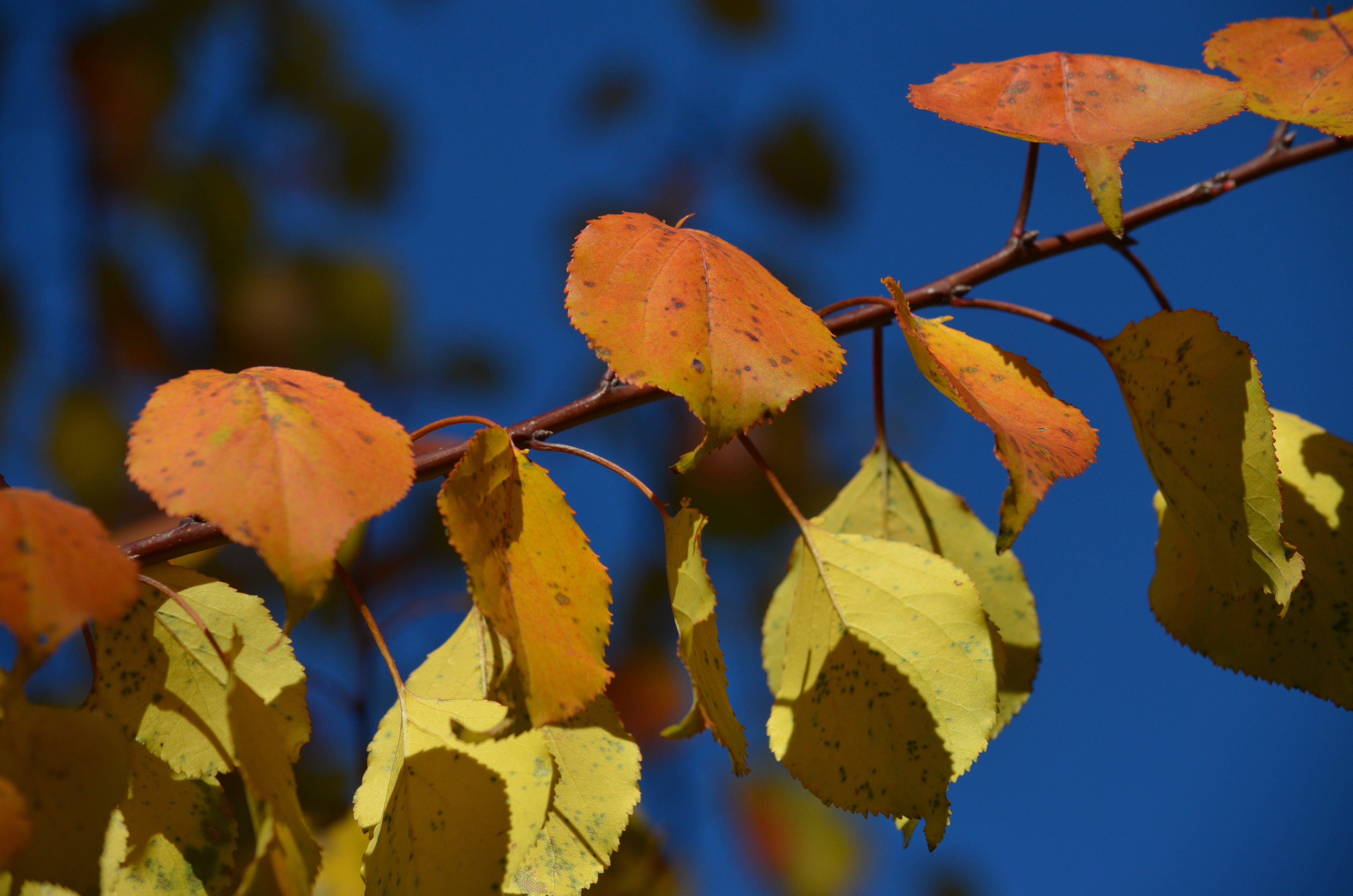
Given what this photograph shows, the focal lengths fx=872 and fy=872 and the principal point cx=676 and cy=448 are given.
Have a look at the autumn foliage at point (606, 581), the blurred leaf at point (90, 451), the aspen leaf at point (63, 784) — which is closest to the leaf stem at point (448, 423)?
the autumn foliage at point (606, 581)

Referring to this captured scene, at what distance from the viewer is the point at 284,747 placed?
0.41 meters

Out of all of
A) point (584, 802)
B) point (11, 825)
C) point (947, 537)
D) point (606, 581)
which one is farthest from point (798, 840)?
point (11, 825)

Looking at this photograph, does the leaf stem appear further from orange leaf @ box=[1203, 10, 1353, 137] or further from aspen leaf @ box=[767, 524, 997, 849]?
orange leaf @ box=[1203, 10, 1353, 137]

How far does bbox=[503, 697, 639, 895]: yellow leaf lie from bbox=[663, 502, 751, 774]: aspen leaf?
83 mm

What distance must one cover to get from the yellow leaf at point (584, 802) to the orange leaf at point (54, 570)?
212 millimetres

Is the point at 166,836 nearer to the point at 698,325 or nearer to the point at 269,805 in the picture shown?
the point at 269,805

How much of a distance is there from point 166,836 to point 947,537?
518mm

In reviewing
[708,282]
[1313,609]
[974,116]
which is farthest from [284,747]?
[1313,609]

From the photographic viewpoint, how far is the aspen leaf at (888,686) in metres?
0.48

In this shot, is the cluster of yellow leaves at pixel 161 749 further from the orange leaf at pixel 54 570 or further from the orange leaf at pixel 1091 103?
the orange leaf at pixel 1091 103

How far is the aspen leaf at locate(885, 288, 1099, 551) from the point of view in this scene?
0.37 meters

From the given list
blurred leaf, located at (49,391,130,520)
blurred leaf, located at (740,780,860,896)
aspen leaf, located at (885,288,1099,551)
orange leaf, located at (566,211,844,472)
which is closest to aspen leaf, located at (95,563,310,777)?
orange leaf, located at (566,211,844,472)

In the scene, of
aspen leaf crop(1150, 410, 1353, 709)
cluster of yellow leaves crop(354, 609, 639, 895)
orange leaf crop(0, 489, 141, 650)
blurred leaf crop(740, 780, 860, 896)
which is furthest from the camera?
blurred leaf crop(740, 780, 860, 896)

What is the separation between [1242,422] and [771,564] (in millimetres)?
1281
